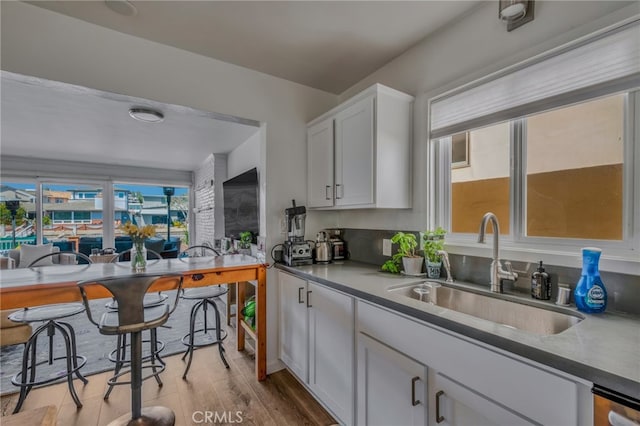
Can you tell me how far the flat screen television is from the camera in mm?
3504

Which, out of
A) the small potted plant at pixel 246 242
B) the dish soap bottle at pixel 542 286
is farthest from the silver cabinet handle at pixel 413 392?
the small potted plant at pixel 246 242

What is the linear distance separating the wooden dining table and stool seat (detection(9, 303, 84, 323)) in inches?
12.0

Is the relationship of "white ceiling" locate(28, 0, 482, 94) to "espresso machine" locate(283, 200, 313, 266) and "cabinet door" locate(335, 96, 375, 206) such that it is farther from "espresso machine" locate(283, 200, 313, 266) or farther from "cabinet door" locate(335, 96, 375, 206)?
"espresso machine" locate(283, 200, 313, 266)

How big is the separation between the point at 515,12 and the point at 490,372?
1.71 m

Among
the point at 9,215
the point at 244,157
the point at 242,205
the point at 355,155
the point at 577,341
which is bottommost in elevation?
the point at 577,341

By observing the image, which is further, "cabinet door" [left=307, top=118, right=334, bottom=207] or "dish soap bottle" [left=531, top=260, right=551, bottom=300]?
"cabinet door" [left=307, top=118, right=334, bottom=207]

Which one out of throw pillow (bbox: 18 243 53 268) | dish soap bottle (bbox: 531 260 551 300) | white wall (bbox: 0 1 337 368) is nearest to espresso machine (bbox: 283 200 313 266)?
white wall (bbox: 0 1 337 368)

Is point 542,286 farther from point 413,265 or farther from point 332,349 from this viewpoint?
point 332,349

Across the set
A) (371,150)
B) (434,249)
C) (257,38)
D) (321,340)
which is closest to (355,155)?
(371,150)

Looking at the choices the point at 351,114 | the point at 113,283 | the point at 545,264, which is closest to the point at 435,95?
the point at 351,114

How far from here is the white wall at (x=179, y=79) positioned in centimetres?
163

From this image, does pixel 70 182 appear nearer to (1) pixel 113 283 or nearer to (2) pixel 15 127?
(2) pixel 15 127

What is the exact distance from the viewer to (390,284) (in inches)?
64.8

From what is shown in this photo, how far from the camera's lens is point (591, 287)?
113cm
